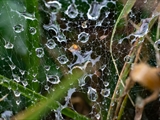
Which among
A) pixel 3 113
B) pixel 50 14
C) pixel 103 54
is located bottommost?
pixel 3 113

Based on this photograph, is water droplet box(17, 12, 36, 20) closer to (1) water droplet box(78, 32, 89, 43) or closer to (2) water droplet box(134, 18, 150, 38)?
(1) water droplet box(78, 32, 89, 43)

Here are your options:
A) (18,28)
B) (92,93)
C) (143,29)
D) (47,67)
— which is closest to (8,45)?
(18,28)

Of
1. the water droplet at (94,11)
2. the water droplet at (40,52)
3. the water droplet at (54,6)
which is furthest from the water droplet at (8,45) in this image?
the water droplet at (94,11)

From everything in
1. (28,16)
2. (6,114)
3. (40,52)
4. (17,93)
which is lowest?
(6,114)

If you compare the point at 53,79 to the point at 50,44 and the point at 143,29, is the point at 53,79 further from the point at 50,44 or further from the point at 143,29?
the point at 143,29

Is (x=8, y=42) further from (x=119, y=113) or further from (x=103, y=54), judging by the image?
(x=119, y=113)

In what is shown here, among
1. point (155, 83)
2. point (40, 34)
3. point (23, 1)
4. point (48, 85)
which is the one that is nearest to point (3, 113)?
point (48, 85)

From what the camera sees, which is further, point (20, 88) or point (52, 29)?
point (52, 29)

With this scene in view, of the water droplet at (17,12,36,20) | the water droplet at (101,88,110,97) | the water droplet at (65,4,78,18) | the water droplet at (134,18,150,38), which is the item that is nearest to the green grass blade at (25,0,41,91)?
the water droplet at (17,12,36,20)
